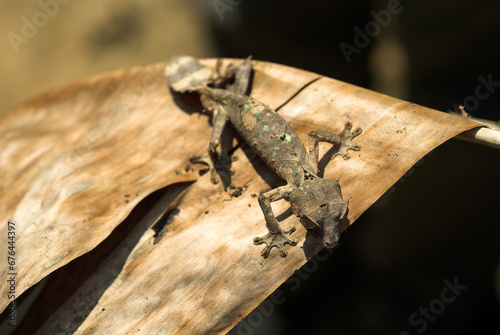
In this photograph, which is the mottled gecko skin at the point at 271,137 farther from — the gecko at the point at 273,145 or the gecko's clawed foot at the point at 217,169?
the gecko's clawed foot at the point at 217,169

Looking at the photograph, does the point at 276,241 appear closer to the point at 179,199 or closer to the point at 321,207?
the point at 321,207

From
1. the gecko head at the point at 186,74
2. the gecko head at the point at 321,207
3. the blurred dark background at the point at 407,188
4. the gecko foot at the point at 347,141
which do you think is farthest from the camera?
the blurred dark background at the point at 407,188

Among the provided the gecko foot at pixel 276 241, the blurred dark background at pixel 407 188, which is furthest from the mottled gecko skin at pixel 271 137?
the blurred dark background at pixel 407 188

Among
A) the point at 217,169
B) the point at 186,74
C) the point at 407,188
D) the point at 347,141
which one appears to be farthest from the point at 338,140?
the point at 407,188

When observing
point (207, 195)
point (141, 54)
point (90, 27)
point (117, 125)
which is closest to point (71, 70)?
point (90, 27)

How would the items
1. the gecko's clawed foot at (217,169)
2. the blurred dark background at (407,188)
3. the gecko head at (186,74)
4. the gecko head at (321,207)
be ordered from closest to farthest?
the gecko head at (321,207), the gecko's clawed foot at (217,169), the gecko head at (186,74), the blurred dark background at (407,188)

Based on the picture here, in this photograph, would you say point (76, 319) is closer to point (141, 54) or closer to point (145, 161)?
point (145, 161)

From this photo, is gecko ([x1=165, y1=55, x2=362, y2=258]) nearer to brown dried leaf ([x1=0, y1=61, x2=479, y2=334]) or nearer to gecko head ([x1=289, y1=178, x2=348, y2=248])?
gecko head ([x1=289, y1=178, x2=348, y2=248])

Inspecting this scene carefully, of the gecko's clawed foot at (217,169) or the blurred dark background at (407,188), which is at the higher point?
the gecko's clawed foot at (217,169)
